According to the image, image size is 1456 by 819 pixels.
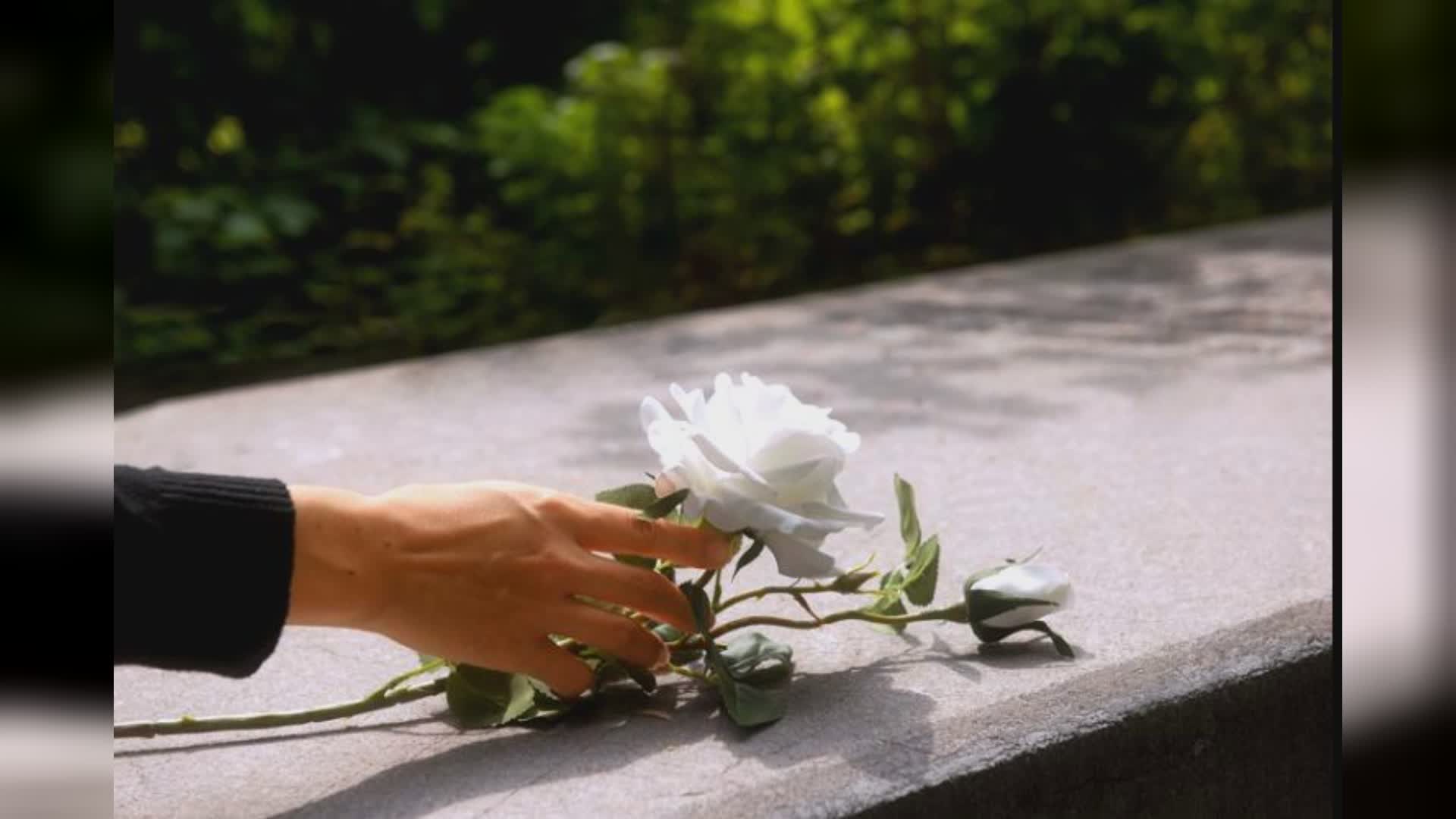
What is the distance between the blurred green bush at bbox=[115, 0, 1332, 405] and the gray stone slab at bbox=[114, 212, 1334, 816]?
89 cm

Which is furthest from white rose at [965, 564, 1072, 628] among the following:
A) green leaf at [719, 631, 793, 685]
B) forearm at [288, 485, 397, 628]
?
forearm at [288, 485, 397, 628]

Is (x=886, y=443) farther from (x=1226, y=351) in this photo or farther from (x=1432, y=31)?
(x=1432, y=31)

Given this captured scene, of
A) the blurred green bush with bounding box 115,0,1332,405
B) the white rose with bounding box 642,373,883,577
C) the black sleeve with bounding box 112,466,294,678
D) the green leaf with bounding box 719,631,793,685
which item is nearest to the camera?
the black sleeve with bounding box 112,466,294,678

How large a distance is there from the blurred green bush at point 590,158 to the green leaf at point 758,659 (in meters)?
A: 2.61

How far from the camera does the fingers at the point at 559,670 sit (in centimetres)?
136

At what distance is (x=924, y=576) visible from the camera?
1.50m

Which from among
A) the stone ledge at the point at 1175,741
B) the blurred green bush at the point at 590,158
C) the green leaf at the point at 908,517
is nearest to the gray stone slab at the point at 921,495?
the stone ledge at the point at 1175,741

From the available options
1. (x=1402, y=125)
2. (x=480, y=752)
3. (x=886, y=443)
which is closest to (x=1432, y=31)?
(x=1402, y=125)

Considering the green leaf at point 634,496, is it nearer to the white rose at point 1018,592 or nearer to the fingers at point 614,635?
the fingers at point 614,635

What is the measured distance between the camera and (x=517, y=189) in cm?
448

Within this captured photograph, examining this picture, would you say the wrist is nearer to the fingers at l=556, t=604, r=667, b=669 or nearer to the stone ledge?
the fingers at l=556, t=604, r=667, b=669

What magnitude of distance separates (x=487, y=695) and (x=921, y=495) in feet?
2.95

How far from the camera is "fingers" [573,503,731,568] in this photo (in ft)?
4.49

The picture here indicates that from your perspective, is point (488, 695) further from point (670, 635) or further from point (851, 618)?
point (851, 618)
